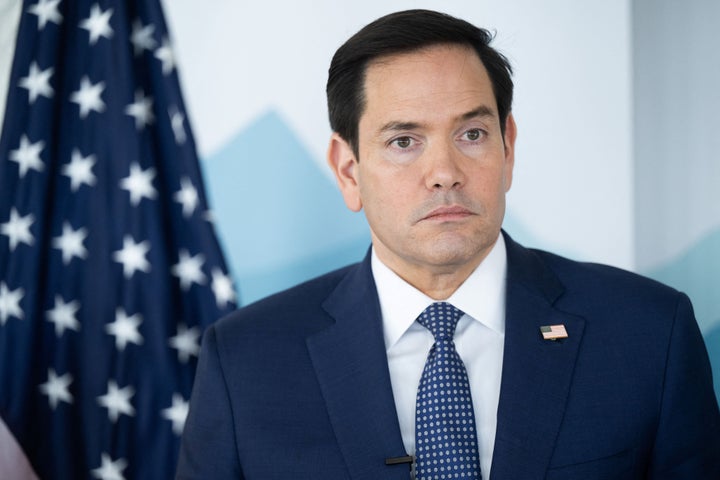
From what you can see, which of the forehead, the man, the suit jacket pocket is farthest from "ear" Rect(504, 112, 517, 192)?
the suit jacket pocket

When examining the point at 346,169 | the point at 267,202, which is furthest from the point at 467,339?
the point at 267,202

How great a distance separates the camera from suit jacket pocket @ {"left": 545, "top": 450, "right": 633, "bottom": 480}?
2150 millimetres

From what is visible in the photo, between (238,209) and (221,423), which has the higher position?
(238,209)

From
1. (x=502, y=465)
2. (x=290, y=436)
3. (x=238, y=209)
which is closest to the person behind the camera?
(x=502, y=465)

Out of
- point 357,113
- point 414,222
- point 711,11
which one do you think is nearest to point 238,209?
point 357,113

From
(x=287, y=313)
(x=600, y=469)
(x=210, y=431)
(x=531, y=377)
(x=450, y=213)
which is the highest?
(x=450, y=213)

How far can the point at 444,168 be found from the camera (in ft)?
7.43

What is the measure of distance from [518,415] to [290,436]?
63 cm

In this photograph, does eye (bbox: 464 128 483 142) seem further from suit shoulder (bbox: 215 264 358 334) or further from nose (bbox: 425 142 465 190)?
suit shoulder (bbox: 215 264 358 334)

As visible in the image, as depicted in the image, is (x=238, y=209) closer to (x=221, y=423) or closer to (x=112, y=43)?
(x=112, y=43)

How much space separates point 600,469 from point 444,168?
896 mm

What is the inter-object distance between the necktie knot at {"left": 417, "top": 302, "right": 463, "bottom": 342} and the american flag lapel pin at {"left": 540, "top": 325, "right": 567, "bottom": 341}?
237 mm

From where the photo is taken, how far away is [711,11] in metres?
3.09

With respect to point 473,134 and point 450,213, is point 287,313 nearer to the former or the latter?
point 450,213
